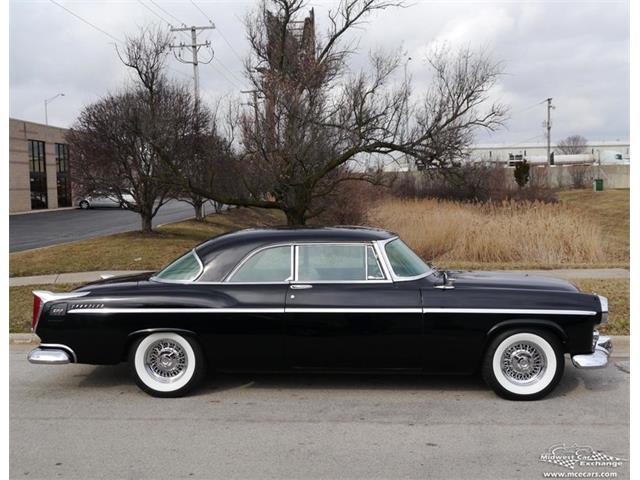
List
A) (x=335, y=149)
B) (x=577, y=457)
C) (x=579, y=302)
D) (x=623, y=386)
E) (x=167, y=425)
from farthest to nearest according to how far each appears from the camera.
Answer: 1. (x=335, y=149)
2. (x=623, y=386)
3. (x=579, y=302)
4. (x=167, y=425)
5. (x=577, y=457)

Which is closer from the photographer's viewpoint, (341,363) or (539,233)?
(341,363)

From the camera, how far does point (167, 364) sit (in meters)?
5.42

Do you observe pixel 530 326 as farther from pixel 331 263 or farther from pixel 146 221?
pixel 146 221

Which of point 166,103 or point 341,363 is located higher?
point 166,103

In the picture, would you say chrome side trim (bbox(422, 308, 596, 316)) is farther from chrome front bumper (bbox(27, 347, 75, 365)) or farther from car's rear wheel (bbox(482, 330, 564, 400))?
chrome front bumper (bbox(27, 347, 75, 365))

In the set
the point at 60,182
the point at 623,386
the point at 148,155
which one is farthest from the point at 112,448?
the point at 60,182

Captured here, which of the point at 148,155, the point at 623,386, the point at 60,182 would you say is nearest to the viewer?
the point at 623,386

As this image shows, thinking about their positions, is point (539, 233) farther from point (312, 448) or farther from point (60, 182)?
point (60, 182)

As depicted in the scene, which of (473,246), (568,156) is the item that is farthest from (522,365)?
(568,156)

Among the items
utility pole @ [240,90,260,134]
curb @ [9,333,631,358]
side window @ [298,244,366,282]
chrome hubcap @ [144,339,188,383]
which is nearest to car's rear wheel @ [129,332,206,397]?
chrome hubcap @ [144,339,188,383]

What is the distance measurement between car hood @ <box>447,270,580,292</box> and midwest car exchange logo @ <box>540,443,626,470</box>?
1.57 metres

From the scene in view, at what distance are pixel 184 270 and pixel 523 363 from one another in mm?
3188

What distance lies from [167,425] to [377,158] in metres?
14.8

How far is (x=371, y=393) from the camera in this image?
5449mm
